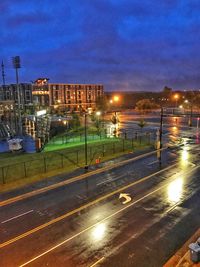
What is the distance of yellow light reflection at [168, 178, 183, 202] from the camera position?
19.7m

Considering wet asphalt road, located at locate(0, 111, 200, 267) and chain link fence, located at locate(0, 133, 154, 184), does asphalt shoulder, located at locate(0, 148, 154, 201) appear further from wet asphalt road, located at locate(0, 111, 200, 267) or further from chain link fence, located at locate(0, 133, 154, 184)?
wet asphalt road, located at locate(0, 111, 200, 267)

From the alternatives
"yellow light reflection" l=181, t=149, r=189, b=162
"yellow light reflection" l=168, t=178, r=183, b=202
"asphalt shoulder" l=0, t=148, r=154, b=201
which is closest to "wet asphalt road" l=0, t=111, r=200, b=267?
"yellow light reflection" l=168, t=178, r=183, b=202

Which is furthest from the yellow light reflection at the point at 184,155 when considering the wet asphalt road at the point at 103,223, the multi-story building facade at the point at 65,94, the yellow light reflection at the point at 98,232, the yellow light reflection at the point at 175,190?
the multi-story building facade at the point at 65,94

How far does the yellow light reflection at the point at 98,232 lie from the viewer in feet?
46.8

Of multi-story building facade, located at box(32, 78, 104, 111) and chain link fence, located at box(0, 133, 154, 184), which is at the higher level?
multi-story building facade, located at box(32, 78, 104, 111)

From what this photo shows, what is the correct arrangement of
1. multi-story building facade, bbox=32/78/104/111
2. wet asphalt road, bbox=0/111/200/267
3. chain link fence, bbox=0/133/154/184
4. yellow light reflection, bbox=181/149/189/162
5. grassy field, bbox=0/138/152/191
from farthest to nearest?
1. multi-story building facade, bbox=32/78/104/111
2. yellow light reflection, bbox=181/149/189/162
3. chain link fence, bbox=0/133/154/184
4. grassy field, bbox=0/138/152/191
5. wet asphalt road, bbox=0/111/200/267

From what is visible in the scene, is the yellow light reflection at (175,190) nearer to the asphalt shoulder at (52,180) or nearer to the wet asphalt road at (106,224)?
the wet asphalt road at (106,224)

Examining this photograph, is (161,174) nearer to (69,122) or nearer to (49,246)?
(49,246)

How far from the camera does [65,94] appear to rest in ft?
461

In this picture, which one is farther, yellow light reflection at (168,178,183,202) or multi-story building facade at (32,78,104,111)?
multi-story building facade at (32,78,104,111)

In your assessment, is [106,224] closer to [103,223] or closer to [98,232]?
[103,223]

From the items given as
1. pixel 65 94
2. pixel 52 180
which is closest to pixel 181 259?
pixel 52 180

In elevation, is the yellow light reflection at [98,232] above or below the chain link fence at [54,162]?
below

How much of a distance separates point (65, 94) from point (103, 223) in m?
130
